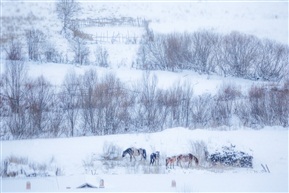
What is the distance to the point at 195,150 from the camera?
39.1ft

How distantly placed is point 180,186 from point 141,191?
87 cm

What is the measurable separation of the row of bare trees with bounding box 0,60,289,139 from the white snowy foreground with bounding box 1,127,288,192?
2.55 metres

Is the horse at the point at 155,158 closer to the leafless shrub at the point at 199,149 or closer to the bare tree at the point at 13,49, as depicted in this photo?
the leafless shrub at the point at 199,149

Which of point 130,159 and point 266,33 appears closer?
point 130,159

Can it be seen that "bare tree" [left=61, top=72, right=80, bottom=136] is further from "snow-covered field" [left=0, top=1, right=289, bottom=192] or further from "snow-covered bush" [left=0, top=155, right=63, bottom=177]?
"snow-covered bush" [left=0, top=155, right=63, bottom=177]

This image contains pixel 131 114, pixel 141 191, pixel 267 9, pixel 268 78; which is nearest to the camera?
pixel 141 191

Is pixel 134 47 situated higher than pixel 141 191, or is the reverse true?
pixel 134 47

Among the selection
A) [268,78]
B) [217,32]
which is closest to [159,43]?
[217,32]

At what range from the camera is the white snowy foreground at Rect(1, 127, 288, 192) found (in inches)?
376

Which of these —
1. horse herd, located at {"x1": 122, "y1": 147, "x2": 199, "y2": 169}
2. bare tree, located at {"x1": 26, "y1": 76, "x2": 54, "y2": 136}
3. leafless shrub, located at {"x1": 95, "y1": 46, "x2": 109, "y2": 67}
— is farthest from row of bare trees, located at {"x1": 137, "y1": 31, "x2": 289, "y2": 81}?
horse herd, located at {"x1": 122, "y1": 147, "x2": 199, "y2": 169}

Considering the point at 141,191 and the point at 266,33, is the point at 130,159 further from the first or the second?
the point at 266,33

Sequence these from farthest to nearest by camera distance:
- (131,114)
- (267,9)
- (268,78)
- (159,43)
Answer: (267,9)
(159,43)
(268,78)
(131,114)

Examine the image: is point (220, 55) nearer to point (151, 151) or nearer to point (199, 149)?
point (199, 149)

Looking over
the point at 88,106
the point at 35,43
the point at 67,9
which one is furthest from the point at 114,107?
the point at 67,9
